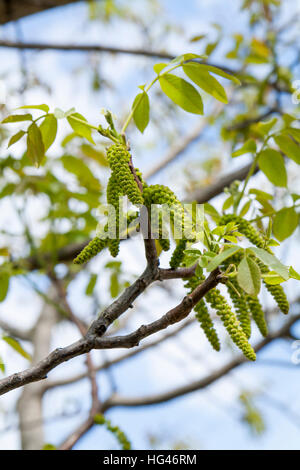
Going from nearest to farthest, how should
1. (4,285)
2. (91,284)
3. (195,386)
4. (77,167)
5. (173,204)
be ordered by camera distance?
1. (173,204)
2. (4,285)
3. (91,284)
4. (77,167)
5. (195,386)

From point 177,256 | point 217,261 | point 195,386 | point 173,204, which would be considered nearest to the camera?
point 217,261

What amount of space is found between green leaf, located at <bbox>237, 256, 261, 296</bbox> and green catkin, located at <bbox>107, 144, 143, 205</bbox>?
0.20m

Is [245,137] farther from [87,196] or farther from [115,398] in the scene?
[115,398]

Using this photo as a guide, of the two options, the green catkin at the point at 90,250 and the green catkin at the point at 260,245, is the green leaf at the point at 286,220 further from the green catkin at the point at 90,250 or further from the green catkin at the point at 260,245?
the green catkin at the point at 90,250

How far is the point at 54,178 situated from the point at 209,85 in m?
1.03

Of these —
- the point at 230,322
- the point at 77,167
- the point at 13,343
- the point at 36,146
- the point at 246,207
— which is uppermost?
the point at 77,167

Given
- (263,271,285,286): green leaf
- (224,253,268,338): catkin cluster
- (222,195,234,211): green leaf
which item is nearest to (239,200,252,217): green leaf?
(222,195,234,211): green leaf

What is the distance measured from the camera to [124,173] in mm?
822

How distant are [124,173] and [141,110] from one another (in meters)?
0.25

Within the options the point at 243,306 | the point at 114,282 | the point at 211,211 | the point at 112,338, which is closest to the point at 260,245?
the point at 243,306

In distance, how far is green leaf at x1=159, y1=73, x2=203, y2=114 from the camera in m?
1.00

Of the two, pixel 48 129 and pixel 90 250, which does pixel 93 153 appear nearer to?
pixel 48 129

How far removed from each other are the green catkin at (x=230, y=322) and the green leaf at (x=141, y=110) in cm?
40
